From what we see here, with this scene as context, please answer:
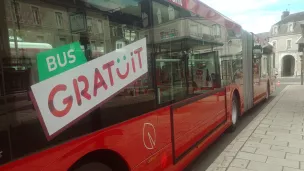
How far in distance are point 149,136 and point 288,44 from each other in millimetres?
56299

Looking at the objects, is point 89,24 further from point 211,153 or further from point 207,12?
point 211,153

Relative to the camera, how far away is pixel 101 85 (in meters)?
2.04

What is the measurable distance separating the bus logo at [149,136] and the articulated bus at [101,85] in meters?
0.01

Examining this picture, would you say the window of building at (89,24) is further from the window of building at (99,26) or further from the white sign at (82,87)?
the white sign at (82,87)

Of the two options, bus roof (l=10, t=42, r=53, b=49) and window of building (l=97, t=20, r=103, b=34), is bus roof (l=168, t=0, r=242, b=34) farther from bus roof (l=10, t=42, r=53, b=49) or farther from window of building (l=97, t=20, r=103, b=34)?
bus roof (l=10, t=42, r=53, b=49)

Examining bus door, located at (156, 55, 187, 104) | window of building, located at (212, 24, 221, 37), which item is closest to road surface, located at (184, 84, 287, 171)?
bus door, located at (156, 55, 187, 104)

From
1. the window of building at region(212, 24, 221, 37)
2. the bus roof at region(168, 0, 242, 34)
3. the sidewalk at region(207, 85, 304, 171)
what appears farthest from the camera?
the window of building at region(212, 24, 221, 37)

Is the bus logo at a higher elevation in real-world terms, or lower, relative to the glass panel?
lower

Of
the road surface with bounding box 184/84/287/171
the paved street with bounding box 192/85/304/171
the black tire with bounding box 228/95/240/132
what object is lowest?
the road surface with bounding box 184/84/287/171

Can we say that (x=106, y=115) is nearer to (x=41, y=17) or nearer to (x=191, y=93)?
(x=41, y=17)

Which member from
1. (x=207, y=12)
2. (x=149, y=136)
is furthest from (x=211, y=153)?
(x=207, y=12)

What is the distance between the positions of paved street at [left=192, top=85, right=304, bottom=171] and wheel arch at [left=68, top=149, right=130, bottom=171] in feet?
6.61

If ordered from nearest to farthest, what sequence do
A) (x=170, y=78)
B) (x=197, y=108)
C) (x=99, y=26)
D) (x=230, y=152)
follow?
(x=99, y=26)
(x=170, y=78)
(x=197, y=108)
(x=230, y=152)

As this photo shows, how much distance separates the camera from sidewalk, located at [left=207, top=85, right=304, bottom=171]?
3.79m
